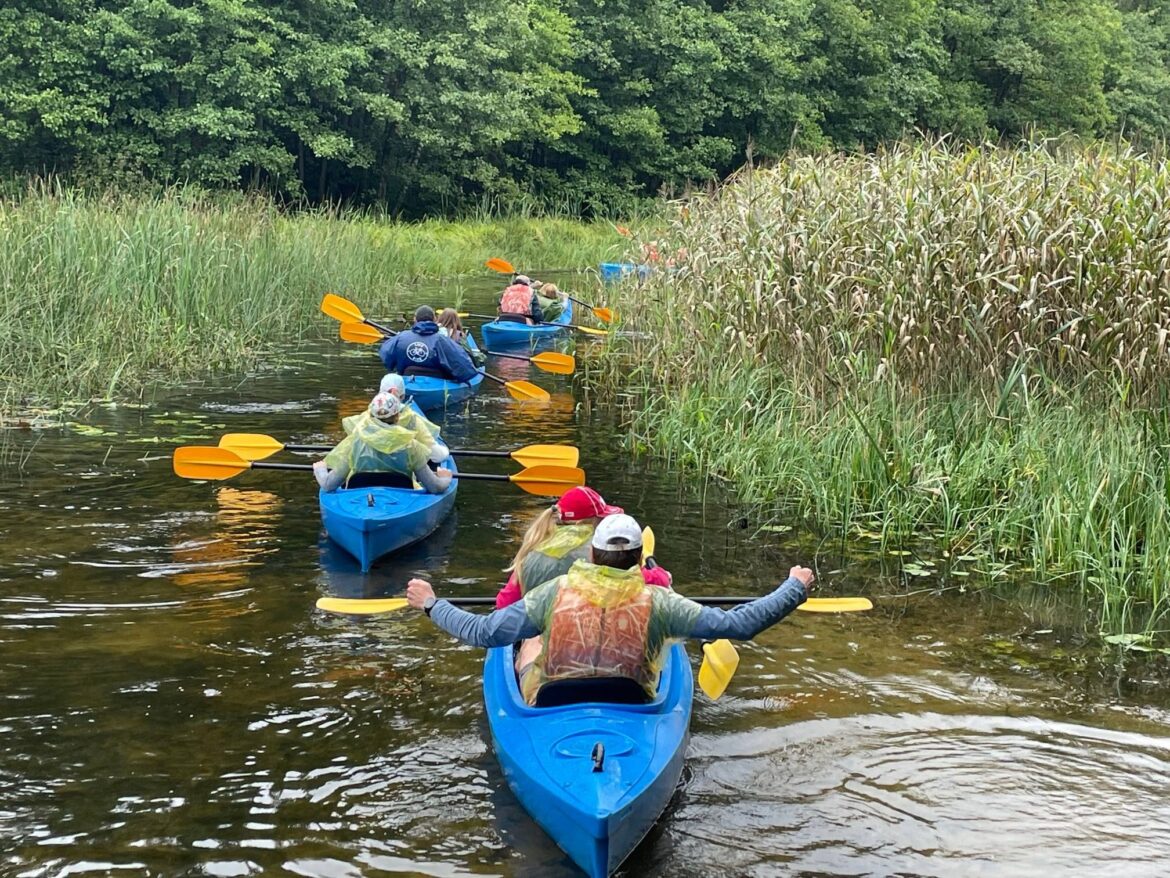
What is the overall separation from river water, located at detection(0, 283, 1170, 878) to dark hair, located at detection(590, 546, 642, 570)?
89 cm

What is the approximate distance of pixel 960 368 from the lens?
8031 millimetres

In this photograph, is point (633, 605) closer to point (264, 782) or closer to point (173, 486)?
point (264, 782)

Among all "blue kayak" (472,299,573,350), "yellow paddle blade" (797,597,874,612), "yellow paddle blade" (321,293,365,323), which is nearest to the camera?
"yellow paddle blade" (797,597,874,612)

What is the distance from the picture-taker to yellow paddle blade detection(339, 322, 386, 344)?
40.4ft

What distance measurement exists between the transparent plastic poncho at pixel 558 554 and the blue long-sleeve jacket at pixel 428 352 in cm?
668

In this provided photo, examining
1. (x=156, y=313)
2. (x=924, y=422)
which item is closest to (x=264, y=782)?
(x=924, y=422)

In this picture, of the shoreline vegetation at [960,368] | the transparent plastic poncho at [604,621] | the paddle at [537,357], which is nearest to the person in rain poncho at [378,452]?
the shoreline vegetation at [960,368]

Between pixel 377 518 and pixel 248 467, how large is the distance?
1.52m

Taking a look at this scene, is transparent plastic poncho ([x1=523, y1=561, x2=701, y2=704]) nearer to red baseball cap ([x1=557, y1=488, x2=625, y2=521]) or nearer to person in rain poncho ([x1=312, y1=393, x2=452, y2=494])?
red baseball cap ([x1=557, y1=488, x2=625, y2=521])

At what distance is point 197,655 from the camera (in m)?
5.39

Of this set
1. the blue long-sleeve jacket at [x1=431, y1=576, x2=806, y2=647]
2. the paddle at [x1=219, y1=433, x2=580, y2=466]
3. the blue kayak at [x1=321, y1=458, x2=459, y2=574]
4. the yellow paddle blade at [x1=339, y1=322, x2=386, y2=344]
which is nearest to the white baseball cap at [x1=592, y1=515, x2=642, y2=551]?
the blue long-sleeve jacket at [x1=431, y1=576, x2=806, y2=647]

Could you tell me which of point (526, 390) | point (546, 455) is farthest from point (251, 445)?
point (526, 390)

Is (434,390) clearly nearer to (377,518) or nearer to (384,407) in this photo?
(384,407)

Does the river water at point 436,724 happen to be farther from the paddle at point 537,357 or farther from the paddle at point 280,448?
the paddle at point 537,357
